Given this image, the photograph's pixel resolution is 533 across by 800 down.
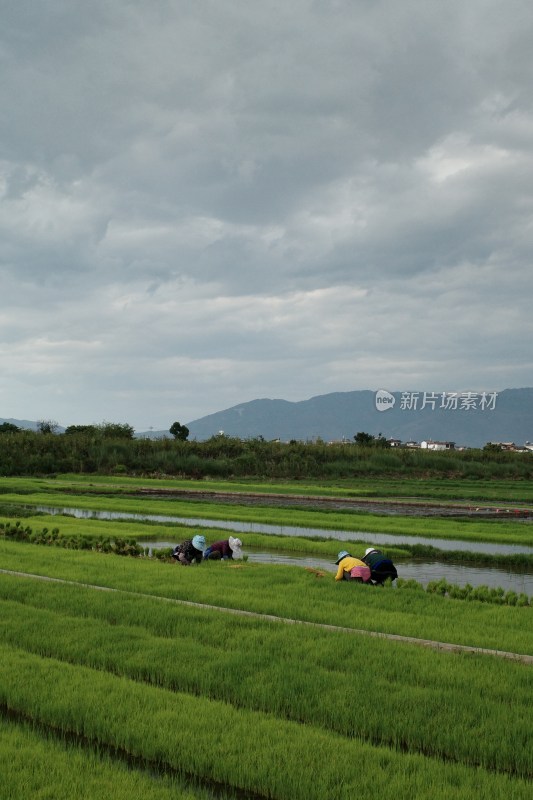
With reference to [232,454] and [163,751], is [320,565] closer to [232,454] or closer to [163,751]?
[163,751]

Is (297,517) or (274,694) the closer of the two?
(274,694)

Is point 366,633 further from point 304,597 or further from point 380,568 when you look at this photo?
point 380,568

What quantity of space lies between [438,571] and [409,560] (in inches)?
56.4

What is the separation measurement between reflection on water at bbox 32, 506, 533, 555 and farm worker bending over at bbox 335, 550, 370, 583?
6.17 meters

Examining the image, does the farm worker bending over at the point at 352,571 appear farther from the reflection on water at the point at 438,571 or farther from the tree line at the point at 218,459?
the tree line at the point at 218,459

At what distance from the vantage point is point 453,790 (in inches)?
184

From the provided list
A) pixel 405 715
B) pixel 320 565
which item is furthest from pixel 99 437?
pixel 405 715

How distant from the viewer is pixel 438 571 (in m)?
15.2

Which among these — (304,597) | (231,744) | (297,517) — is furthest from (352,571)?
(297,517)

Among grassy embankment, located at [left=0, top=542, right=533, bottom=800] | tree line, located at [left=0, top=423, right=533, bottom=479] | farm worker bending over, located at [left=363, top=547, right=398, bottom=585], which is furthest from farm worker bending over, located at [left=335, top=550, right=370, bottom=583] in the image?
tree line, located at [left=0, top=423, right=533, bottom=479]

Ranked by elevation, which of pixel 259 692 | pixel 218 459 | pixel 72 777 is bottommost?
pixel 72 777

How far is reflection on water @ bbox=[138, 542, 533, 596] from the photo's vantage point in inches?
544

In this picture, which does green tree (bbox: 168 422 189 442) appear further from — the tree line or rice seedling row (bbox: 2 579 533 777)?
rice seedling row (bbox: 2 579 533 777)

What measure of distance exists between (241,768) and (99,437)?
5429 cm
